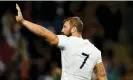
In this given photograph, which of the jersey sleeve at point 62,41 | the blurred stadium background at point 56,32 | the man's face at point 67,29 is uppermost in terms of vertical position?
the man's face at point 67,29

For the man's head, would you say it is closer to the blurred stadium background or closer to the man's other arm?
the man's other arm

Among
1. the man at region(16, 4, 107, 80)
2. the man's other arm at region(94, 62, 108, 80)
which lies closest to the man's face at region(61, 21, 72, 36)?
the man at region(16, 4, 107, 80)

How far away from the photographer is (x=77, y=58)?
27.6 feet

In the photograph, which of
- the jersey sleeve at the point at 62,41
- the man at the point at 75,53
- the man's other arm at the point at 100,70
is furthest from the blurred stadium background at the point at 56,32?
the jersey sleeve at the point at 62,41

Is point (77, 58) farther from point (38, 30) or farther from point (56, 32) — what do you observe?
point (56, 32)

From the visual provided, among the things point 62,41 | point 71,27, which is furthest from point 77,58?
point 71,27

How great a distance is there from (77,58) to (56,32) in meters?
5.28

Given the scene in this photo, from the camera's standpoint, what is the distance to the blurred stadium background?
13305 mm

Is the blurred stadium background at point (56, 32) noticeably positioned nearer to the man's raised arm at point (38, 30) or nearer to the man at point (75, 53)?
the man at point (75, 53)

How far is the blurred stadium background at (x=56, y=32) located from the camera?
1330 cm

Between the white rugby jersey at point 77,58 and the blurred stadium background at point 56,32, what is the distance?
408 centimetres

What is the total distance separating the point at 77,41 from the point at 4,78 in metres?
5.26

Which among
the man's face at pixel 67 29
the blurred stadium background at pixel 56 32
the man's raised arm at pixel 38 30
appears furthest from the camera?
the blurred stadium background at pixel 56 32

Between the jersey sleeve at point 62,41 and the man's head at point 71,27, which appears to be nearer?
the jersey sleeve at point 62,41
